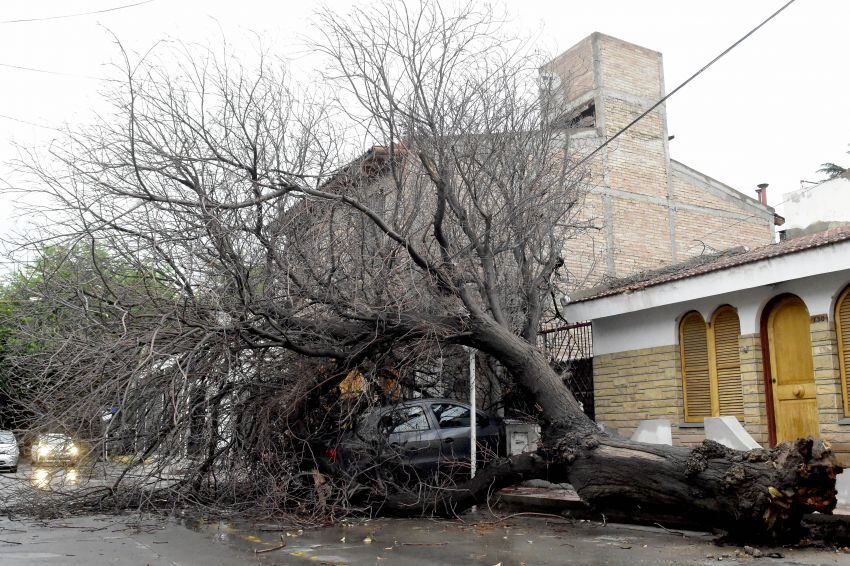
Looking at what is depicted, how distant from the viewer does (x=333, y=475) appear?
35.1 feet

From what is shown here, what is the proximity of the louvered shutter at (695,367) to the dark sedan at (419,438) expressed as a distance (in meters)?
3.10

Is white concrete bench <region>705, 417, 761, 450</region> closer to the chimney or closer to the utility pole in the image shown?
the utility pole

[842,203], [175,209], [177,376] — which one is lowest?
[177,376]

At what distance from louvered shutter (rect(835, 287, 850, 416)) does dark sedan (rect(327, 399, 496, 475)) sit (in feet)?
15.7

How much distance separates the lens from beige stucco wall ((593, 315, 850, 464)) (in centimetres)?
1000

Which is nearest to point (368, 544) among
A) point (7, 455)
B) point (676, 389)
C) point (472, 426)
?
point (472, 426)

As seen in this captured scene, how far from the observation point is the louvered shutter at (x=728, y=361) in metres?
11.6

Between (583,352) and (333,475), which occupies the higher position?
(583,352)

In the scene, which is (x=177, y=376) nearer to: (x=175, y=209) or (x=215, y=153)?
(x=175, y=209)

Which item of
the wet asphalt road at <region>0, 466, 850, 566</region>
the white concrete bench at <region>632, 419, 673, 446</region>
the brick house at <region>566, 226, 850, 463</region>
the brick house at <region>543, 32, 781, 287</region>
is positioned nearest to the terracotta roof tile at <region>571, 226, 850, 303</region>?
the brick house at <region>566, 226, 850, 463</region>

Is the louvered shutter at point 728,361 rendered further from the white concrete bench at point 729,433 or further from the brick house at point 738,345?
the white concrete bench at point 729,433

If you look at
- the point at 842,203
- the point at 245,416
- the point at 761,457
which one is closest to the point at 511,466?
the point at 761,457

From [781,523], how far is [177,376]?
274 inches

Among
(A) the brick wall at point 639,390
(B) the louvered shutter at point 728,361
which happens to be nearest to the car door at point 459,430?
(A) the brick wall at point 639,390
